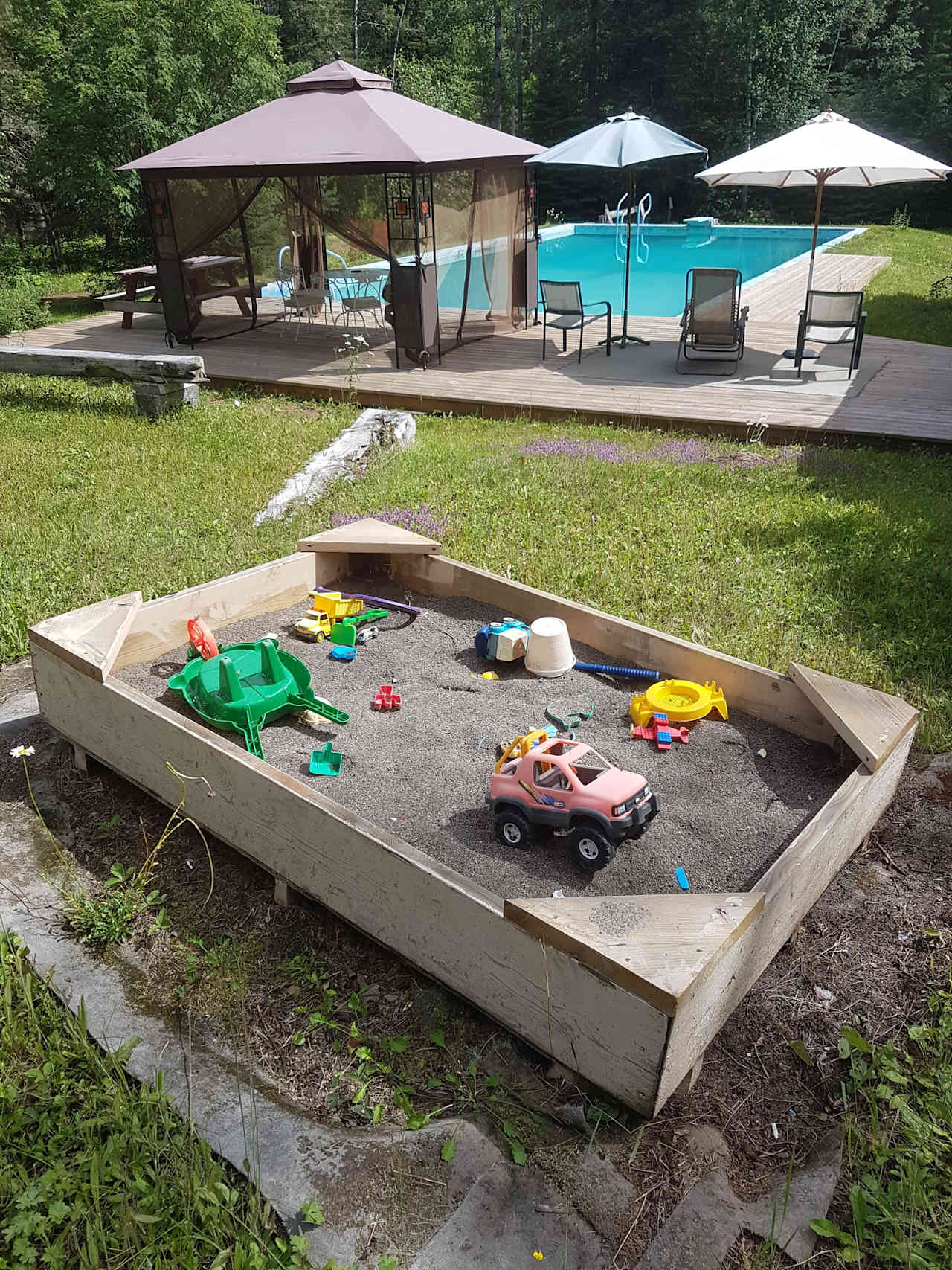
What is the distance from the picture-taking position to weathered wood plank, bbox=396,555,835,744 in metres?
3.26

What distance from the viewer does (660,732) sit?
3.19m

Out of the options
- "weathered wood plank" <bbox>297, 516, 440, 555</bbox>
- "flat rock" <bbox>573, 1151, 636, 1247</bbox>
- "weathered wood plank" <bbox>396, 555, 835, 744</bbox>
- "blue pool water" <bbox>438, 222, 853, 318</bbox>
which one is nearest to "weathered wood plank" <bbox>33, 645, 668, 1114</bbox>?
"flat rock" <bbox>573, 1151, 636, 1247</bbox>

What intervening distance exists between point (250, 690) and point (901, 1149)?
7.91 ft

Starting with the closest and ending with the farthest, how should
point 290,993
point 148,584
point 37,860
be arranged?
point 290,993
point 37,860
point 148,584

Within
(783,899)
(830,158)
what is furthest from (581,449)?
(783,899)

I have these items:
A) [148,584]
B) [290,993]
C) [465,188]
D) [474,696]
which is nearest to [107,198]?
[465,188]

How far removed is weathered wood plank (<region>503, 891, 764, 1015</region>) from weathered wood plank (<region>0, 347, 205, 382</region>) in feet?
24.0

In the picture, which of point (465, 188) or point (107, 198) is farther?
point (107, 198)

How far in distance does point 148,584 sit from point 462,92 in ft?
95.9

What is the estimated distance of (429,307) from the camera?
9859mm

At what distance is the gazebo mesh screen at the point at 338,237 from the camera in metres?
9.83

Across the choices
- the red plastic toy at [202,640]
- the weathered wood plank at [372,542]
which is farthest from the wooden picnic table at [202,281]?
the red plastic toy at [202,640]

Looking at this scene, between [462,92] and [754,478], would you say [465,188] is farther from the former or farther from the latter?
[462,92]

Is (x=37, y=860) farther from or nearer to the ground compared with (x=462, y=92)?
nearer to the ground
